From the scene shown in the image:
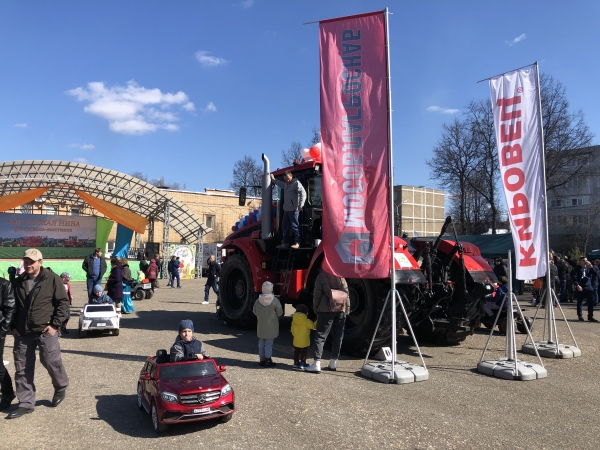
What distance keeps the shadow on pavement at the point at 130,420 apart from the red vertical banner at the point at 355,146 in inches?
Result: 112

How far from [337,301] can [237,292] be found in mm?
4482

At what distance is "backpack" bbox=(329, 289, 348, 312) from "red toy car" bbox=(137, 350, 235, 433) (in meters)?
2.17

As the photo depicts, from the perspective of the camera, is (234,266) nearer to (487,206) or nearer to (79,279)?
(79,279)

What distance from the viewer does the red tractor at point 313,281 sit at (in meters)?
7.54

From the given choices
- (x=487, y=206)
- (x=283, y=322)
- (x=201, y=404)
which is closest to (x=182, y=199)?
(x=487, y=206)

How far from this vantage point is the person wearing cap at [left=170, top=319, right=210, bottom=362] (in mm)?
5504

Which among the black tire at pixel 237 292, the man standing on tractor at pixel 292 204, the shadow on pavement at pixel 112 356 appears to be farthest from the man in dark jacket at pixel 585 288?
the shadow on pavement at pixel 112 356

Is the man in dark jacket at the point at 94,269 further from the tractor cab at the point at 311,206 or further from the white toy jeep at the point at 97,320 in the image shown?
the tractor cab at the point at 311,206

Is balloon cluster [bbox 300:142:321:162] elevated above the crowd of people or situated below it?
above

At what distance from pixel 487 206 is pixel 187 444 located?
36.0 meters

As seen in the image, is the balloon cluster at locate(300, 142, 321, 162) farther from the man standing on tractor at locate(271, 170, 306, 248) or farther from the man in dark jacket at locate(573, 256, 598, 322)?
the man in dark jacket at locate(573, 256, 598, 322)

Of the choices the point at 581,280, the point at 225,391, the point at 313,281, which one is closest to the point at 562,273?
the point at 581,280

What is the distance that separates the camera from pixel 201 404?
475 centimetres

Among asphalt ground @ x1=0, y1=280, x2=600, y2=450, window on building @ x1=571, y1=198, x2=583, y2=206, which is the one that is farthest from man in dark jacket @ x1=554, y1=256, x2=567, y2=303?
window on building @ x1=571, y1=198, x2=583, y2=206
